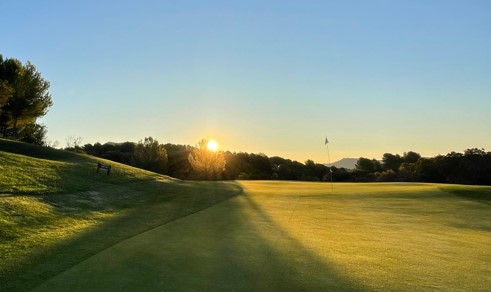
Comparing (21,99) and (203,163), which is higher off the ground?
(21,99)

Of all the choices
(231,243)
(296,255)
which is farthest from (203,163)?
(296,255)

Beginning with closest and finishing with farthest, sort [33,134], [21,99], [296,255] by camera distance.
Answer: [296,255] < [21,99] < [33,134]

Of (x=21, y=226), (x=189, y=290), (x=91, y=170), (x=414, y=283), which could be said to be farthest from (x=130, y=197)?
(x=414, y=283)

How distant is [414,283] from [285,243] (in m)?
4.51

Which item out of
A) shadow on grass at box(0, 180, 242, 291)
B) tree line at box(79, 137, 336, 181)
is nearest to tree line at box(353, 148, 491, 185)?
tree line at box(79, 137, 336, 181)

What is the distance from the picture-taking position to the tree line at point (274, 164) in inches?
2512

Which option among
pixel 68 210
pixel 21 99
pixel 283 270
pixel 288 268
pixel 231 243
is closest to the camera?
pixel 283 270

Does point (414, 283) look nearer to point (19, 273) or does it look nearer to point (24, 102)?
point (19, 273)

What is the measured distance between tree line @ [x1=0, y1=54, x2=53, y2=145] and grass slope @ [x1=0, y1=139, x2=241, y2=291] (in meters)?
33.5

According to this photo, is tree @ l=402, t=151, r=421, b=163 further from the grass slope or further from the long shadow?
the long shadow

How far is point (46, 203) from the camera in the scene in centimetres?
1859

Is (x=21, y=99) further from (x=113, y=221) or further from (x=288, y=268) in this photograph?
(x=288, y=268)

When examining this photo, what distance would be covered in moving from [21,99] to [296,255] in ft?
197

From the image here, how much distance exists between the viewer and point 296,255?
11219mm
